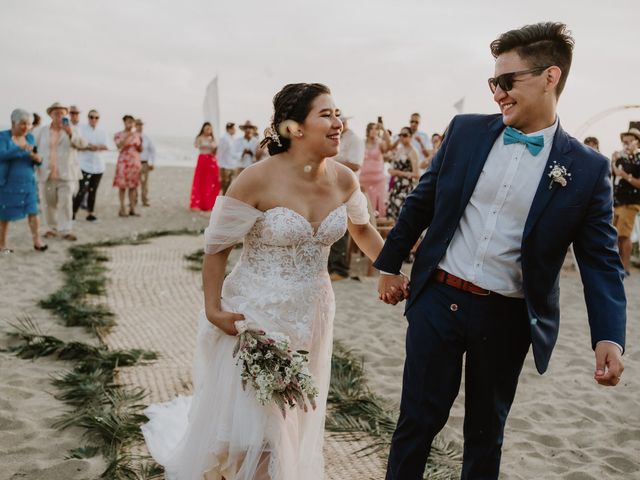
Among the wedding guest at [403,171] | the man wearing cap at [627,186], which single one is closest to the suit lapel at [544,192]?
the wedding guest at [403,171]

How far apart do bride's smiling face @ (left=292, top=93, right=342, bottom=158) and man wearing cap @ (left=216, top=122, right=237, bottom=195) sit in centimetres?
1256

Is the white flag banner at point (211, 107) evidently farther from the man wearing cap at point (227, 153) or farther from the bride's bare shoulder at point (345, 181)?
the bride's bare shoulder at point (345, 181)

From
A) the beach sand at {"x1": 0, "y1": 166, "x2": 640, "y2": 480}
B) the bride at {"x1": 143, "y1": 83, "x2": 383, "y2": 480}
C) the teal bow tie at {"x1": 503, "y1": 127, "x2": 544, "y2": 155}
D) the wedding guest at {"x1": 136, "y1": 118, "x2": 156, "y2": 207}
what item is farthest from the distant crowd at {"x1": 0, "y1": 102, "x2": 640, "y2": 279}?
the teal bow tie at {"x1": 503, "y1": 127, "x2": 544, "y2": 155}

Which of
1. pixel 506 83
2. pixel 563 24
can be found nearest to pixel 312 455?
pixel 506 83

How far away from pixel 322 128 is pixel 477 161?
28.5 inches

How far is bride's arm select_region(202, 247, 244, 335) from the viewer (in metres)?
3.00

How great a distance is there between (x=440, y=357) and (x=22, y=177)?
8182mm

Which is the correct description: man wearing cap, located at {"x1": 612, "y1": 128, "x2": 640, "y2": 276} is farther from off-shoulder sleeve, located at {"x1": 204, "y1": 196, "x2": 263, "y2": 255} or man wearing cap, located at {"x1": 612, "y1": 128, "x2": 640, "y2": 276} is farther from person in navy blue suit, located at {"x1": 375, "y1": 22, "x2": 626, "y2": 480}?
off-shoulder sleeve, located at {"x1": 204, "y1": 196, "x2": 263, "y2": 255}

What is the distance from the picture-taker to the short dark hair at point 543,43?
97.7 inches

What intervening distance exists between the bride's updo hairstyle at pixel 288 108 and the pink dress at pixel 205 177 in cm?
1221

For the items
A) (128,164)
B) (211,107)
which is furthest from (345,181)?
(211,107)

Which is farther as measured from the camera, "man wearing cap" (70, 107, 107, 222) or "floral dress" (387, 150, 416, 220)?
"man wearing cap" (70, 107, 107, 222)

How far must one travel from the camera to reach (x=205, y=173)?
15.1 m

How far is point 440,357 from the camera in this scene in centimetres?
263
